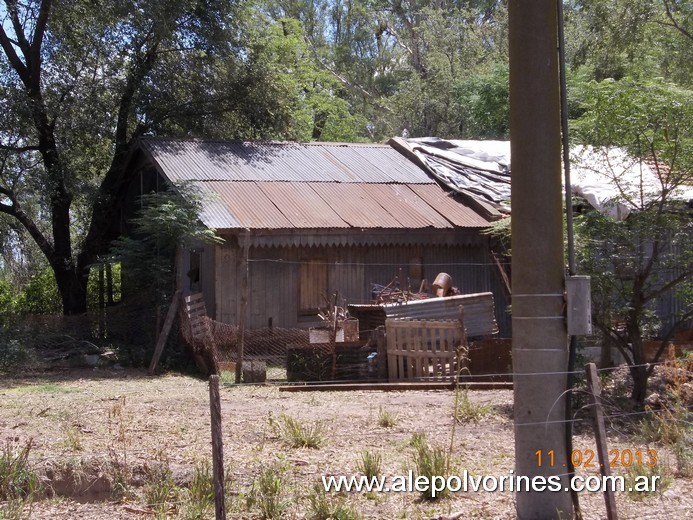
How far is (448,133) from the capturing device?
36.4m

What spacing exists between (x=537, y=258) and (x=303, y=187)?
1454 cm

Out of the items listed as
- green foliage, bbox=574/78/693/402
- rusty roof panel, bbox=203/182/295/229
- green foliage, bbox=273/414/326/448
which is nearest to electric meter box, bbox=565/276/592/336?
green foliage, bbox=273/414/326/448

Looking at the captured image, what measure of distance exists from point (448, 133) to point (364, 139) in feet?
16.5

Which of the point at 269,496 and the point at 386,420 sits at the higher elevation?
the point at 386,420

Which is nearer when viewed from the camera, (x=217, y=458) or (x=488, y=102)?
(x=217, y=458)

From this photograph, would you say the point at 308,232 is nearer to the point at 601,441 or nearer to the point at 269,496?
the point at 269,496

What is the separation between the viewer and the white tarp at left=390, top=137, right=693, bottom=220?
11852 millimetres

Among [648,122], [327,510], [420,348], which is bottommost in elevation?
[327,510]

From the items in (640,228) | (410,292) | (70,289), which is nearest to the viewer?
(640,228)

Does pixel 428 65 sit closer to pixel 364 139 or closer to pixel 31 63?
pixel 364 139

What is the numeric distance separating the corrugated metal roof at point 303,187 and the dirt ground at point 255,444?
5.79 m

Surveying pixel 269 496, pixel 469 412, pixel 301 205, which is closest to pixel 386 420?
pixel 469 412

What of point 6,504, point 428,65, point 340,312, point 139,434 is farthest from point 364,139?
point 6,504

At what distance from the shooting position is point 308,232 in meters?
18.4
